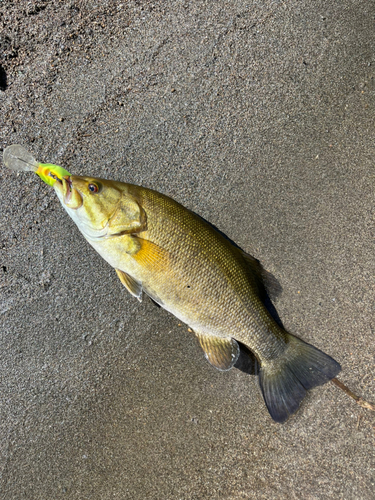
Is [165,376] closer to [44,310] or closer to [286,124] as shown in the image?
[44,310]

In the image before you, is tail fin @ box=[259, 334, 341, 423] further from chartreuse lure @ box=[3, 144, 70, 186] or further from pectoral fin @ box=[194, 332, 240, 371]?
chartreuse lure @ box=[3, 144, 70, 186]

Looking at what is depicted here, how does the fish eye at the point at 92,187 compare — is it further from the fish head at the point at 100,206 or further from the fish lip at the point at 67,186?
the fish lip at the point at 67,186

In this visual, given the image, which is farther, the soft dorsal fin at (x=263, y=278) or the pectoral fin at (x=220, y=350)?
the soft dorsal fin at (x=263, y=278)

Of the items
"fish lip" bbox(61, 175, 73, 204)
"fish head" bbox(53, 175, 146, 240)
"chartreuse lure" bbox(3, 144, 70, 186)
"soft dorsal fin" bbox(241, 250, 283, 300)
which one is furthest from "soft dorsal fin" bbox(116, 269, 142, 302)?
"chartreuse lure" bbox(3, 144, 70, 186)

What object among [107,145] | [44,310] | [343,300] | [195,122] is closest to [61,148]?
[107,145]

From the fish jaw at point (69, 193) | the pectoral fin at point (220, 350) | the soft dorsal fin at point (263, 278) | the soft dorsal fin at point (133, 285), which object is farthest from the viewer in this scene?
the soft dorsal fin at point (263, 278)

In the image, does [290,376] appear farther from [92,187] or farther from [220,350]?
[92,187]

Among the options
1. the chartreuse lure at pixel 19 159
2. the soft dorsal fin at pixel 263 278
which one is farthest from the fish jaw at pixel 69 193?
the soft dorsal fin at pixel 263 278

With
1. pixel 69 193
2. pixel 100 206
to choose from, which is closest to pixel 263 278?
pixel 100 206
